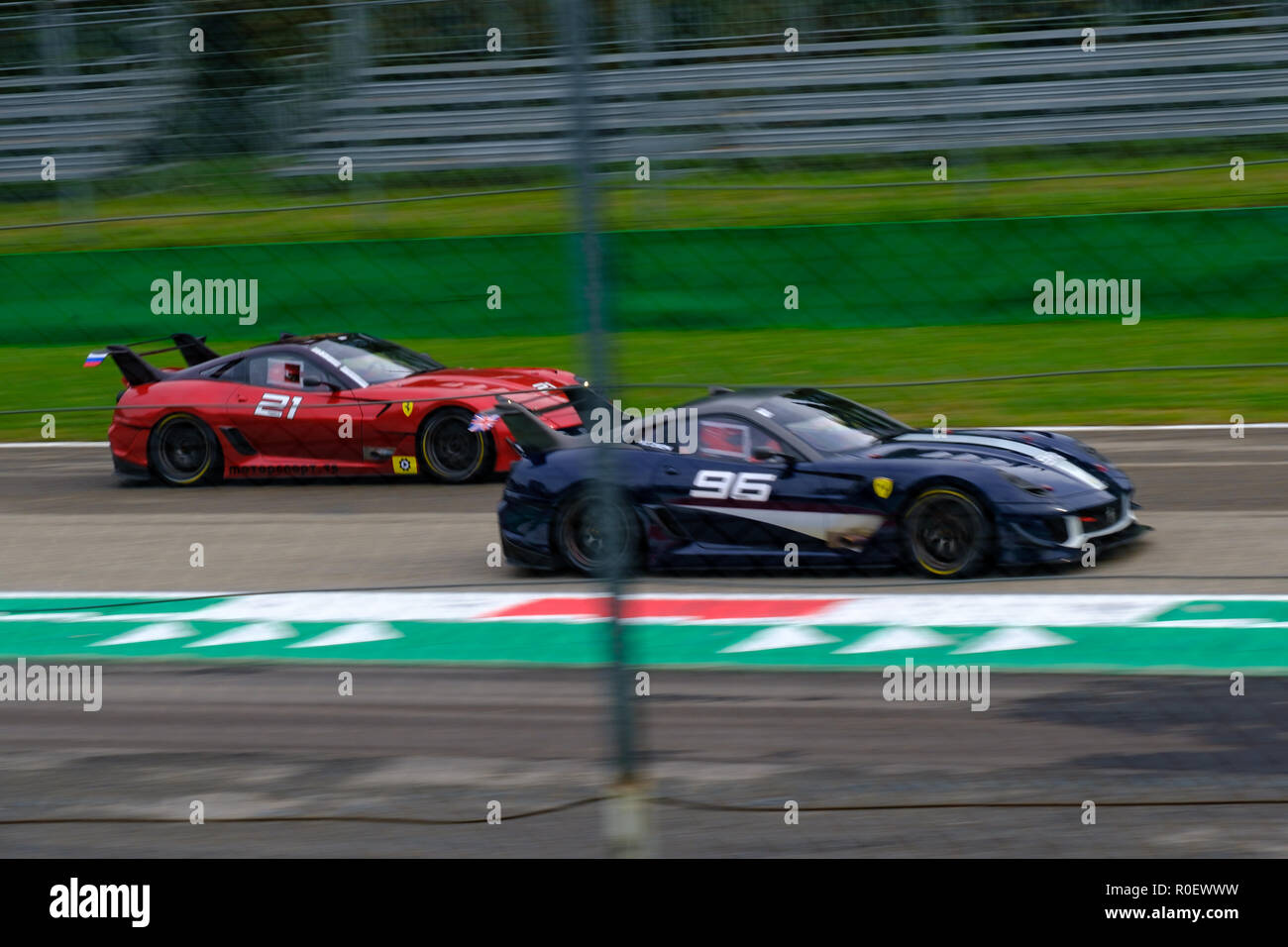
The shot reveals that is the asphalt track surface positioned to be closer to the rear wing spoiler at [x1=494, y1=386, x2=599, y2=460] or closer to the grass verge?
the rear wing spoiler at [x1=494, y1=386, x2=599, y2=460]

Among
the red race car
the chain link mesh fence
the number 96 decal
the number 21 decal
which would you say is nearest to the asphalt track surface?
the number 96 decal

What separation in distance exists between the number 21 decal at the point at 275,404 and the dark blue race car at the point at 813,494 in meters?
3.12

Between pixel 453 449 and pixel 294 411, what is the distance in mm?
1192

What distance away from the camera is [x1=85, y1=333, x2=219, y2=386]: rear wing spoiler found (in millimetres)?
10203

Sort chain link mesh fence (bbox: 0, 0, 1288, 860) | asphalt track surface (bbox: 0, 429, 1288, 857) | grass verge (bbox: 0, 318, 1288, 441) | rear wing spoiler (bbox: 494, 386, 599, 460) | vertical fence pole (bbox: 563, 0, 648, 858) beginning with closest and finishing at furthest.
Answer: vertical fence pole (bbox: 563, 0, 648, 858) → asphalt track surface (bbox: 0, 429, 1288, 857) → rear wing spoiler (bbox: 494, 386, 599, 460) → grass verge (bbox: 0, 318, 1288, 441) → chain link mesh fence (bbox: 0, 0, 1288, 860)

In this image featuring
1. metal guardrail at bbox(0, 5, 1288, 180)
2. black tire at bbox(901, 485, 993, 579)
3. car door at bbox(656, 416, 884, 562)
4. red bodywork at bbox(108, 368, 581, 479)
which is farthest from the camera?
metal guardrail at bbox(0, 5, 1288, 180)

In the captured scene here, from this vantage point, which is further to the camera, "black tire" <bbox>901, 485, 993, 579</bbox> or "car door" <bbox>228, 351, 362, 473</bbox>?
"car door" <bbox>228, 351, 362, 473</bbox>

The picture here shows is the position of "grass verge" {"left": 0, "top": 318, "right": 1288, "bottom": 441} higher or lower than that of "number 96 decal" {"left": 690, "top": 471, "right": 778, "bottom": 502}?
higher

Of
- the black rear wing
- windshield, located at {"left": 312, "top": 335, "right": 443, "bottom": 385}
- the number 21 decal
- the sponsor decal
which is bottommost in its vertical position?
the sponsor decal

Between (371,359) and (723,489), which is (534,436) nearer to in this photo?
(723,489)

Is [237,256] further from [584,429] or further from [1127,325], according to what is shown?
[1127,325]

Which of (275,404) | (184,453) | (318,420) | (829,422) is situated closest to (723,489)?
(829,422)

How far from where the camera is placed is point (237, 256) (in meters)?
13.0

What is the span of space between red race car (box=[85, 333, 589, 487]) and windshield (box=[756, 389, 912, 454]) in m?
2.71
